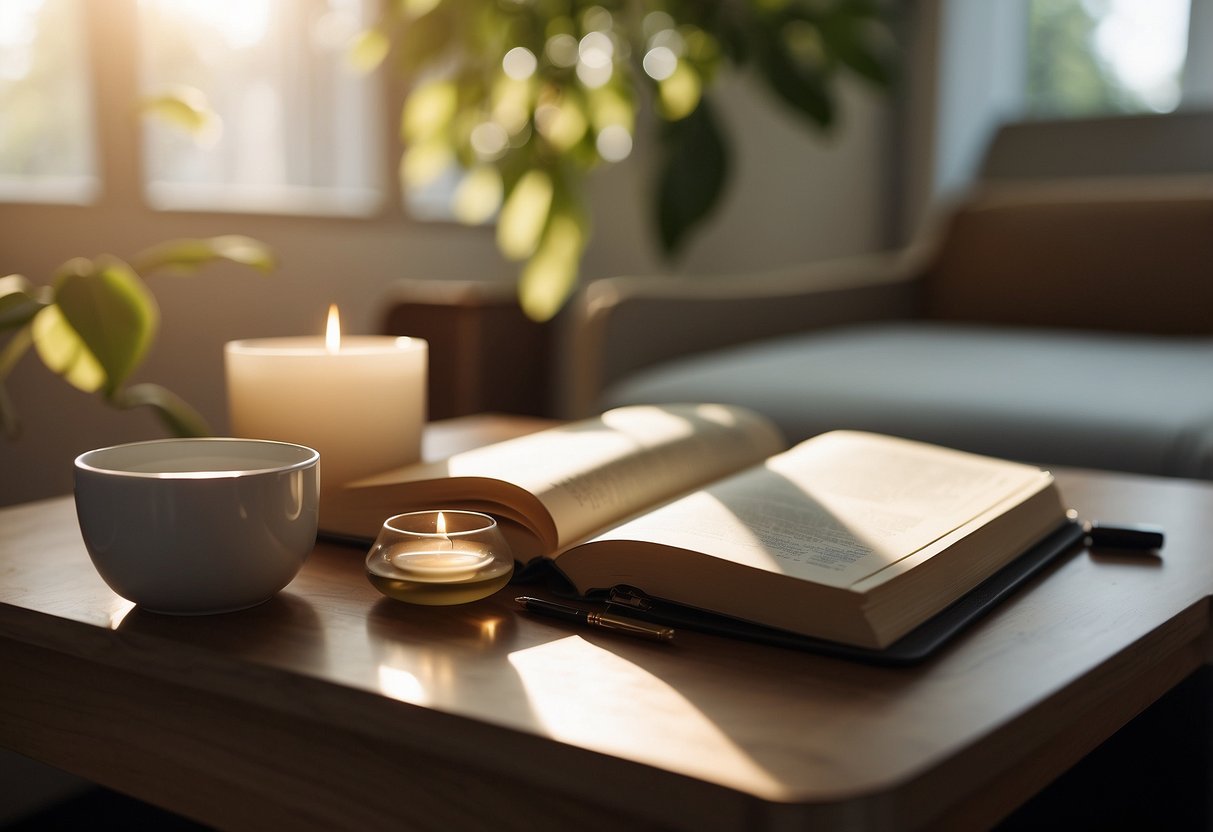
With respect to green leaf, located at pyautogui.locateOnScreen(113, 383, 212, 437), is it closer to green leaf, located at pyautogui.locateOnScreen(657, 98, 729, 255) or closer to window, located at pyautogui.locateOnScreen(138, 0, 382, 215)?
green leaf, located at pyautogui.locateOnScreen(657, 98, 729, 255)

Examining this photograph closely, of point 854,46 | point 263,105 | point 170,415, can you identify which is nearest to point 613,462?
point 170,415

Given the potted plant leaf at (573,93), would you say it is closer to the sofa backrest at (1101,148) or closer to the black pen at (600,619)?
the sofa backrest at (1101,148)

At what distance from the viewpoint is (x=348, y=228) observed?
2.24 meters

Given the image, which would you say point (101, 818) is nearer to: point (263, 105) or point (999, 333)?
point (263, 105)

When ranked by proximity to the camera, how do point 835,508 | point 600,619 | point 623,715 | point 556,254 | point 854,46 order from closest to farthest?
point 623,715, point 600,619, point 835,508, point 556,254, point 854,46

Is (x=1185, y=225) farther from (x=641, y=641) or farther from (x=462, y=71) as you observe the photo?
(x=641, y=641)

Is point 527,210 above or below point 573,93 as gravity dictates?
below

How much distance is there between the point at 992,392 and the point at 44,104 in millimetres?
1462

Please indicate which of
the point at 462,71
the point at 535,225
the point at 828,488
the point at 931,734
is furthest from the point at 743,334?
the point at 931,734

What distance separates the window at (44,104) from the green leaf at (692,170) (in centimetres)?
92

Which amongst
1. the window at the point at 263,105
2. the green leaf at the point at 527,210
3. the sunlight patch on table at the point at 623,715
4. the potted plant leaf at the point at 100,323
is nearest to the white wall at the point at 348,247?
the window at the point at 263,105

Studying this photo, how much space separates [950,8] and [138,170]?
6.40 ft

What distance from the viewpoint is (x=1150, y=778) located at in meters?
0.75

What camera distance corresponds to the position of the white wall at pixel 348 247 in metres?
1.70
